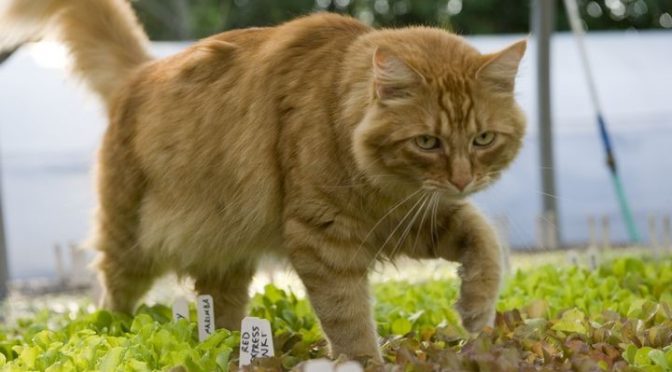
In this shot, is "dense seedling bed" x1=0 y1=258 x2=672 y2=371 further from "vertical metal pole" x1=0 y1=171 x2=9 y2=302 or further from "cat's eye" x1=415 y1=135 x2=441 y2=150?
"vertical metal pole" x1=0 y1=171 x2=9 y2=302

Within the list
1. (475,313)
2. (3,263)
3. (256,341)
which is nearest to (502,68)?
(475,313)

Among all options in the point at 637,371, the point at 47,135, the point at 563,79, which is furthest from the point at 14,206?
the point at 637,371

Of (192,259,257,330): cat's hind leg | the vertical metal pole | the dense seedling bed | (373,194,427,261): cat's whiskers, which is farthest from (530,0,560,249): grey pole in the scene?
(373,194,427,261): cat's whiskers

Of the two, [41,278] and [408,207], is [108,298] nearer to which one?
[408,207]

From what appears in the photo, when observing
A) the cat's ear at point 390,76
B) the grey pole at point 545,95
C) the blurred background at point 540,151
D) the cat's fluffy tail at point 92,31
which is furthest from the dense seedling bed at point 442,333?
the grey pole at point 545,95

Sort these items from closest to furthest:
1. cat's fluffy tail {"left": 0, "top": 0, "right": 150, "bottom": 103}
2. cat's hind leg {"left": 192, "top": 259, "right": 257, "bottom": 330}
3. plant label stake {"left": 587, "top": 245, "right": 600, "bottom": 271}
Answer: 1. cat's hind leg {"left": 192, "top": 259, "right": 257, "bottom": 330}
2. cat's fluffy tail {"left": 0, "top": 0, "right": 150, "bottom": 103}
3. plant label stake {"left": 587, "top": 245, "right": 600, "bottom": 271}

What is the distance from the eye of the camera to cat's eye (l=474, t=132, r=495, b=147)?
11.9 ft

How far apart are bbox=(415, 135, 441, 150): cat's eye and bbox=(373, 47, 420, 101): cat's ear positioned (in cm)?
15

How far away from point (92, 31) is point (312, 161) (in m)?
1.72

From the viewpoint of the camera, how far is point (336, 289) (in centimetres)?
378

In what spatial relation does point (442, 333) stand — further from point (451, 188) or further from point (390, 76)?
point (390, 76)

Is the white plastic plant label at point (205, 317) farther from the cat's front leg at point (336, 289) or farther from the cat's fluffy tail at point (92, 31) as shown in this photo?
the cat's fluffy tail at point (92, 31)

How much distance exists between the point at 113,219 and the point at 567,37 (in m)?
9.07

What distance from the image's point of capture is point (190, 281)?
4.95m
